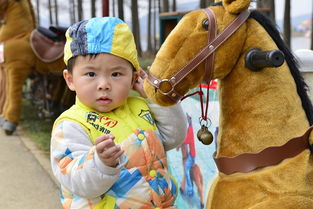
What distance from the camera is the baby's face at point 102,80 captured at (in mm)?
1816

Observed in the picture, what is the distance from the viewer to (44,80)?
7.25m

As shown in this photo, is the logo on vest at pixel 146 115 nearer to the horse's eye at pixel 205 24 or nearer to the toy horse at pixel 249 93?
the toy horse at pixel 249 93

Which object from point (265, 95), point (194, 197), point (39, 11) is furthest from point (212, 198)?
point (39, 11)

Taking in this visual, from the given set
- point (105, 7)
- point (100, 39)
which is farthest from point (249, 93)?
point (105, 7)

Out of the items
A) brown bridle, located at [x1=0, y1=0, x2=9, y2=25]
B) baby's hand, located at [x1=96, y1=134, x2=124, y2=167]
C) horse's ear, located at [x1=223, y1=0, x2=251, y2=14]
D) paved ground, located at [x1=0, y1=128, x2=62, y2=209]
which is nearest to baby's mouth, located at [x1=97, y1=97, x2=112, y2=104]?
baby's hand, located at [x1=96, y1=134, x2=124, y2=167]

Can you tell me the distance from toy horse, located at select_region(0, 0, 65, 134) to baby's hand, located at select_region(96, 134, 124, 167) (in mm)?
5094

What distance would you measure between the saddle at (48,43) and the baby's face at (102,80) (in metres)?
4.73

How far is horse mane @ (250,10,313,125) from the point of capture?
1.75 meters

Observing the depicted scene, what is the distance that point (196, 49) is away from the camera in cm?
171

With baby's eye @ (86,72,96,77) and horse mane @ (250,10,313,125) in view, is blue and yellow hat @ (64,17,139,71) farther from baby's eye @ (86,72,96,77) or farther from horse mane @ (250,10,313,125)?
horse mane @ (250,10,313,125)

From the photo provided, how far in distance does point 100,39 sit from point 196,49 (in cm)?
39

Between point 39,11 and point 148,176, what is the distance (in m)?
34.1

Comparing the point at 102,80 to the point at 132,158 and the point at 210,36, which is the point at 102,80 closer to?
the point at 132,158

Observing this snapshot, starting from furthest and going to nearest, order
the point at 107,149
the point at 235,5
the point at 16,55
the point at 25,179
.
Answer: the point at 16,55, the point at 25,179, the point at 235,5, the point at 107,149
